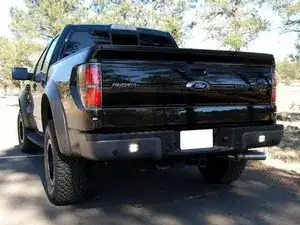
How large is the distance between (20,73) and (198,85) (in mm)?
3466

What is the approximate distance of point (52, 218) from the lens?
4.73m

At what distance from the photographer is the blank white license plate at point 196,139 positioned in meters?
4.50

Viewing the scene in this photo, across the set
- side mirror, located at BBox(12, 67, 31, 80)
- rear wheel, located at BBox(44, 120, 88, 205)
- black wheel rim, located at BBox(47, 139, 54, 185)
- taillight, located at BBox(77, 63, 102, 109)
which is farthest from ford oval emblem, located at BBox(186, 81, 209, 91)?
side mirror, located at BBox(12, 67, 31, 80)

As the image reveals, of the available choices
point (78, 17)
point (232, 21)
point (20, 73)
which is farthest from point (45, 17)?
point (20, 73)

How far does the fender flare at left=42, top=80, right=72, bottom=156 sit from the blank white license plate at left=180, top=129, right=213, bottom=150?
3.54ft

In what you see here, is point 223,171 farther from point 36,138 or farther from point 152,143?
point 36,138

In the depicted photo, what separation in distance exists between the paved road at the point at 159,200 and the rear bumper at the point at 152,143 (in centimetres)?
70

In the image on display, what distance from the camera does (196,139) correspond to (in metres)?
4.57

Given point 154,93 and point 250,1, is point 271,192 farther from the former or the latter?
point 250,1

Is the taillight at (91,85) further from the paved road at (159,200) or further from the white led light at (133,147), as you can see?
the paved road at (159,200)

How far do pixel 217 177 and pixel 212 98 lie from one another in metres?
1.79

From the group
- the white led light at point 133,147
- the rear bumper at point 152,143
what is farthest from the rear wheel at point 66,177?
the white led light at point 133,147

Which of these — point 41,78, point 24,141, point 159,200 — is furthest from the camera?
point 24,141

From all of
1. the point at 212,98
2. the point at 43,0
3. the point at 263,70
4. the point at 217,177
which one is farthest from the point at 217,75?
the point at 43,0
